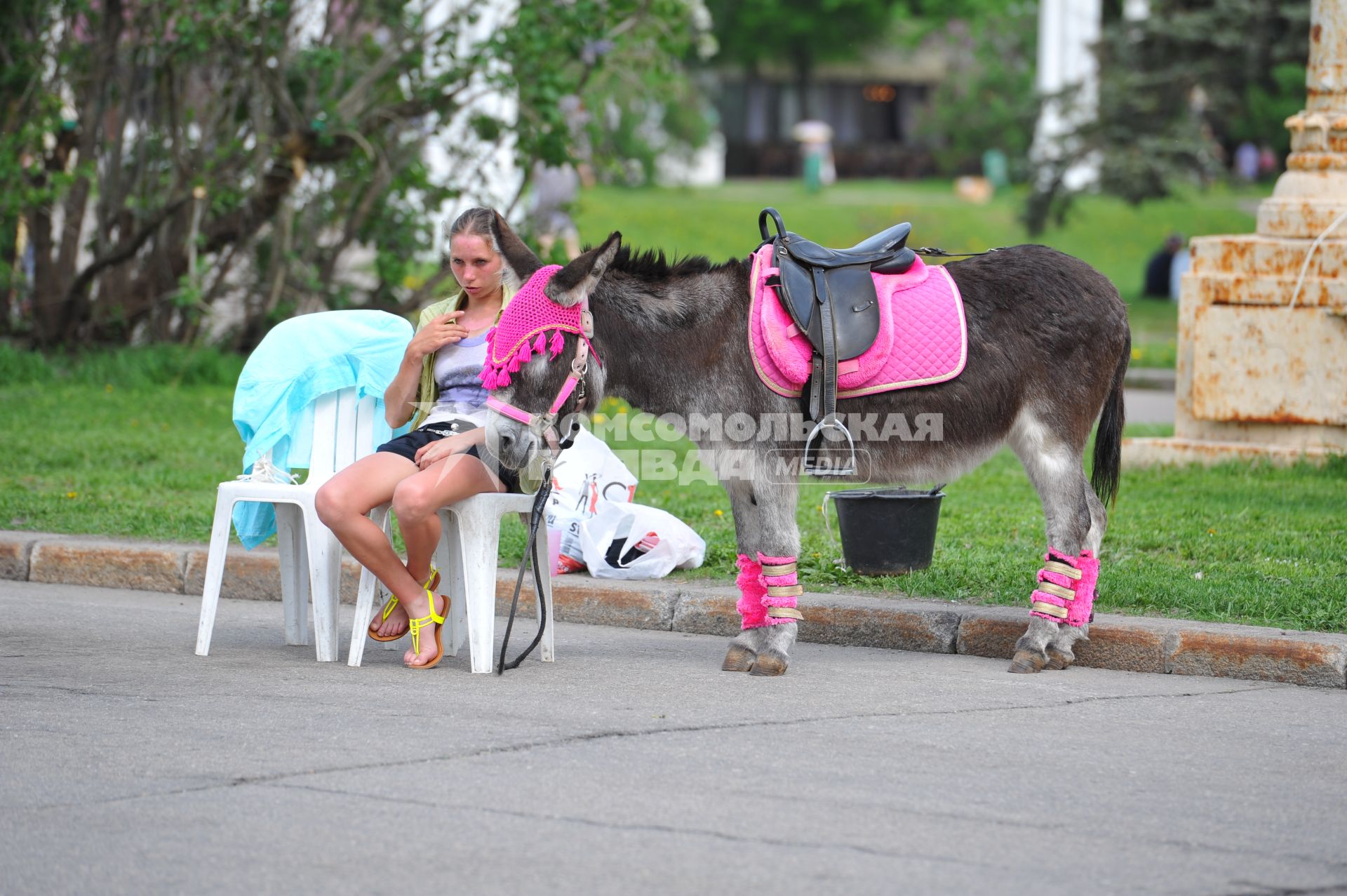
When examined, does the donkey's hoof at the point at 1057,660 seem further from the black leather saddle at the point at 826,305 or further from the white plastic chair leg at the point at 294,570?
the white plastic chair leg at the point at 294,570

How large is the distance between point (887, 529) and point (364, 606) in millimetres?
2445

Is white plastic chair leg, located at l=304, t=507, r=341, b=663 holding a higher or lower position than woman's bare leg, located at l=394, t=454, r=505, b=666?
lower

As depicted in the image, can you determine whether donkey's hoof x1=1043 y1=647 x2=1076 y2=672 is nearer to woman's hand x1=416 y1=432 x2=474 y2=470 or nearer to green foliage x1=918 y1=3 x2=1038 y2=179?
woman's hand x1=416 y1=432 x2=474 y2=470

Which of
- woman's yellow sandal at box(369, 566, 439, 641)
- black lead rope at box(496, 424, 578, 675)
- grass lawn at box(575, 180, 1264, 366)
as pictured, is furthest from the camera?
grass lawn at box(575, 180, 1264, 366)

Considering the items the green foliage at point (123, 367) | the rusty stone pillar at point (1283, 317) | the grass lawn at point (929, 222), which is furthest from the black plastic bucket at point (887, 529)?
the grass lawn at point (929, 222)

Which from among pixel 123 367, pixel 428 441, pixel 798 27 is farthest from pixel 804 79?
pixel 428 441

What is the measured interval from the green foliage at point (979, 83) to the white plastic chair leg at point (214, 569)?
37.2m

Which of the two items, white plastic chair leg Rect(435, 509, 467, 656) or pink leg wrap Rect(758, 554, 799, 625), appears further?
white plastic chair leg Rect(435, 509, 467, 656)

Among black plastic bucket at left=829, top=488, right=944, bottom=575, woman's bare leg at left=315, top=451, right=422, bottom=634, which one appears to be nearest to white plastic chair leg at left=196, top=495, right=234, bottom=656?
woman's bare leg at left=315, top=451, right=422, bottom=634

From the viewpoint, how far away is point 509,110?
2041 centimetres

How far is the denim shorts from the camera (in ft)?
21.1

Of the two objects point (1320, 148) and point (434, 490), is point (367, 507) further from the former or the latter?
point (1320, 148)

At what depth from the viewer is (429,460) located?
6.27m

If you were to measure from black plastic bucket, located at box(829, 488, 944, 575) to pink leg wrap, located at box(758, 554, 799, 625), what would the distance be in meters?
1.24
